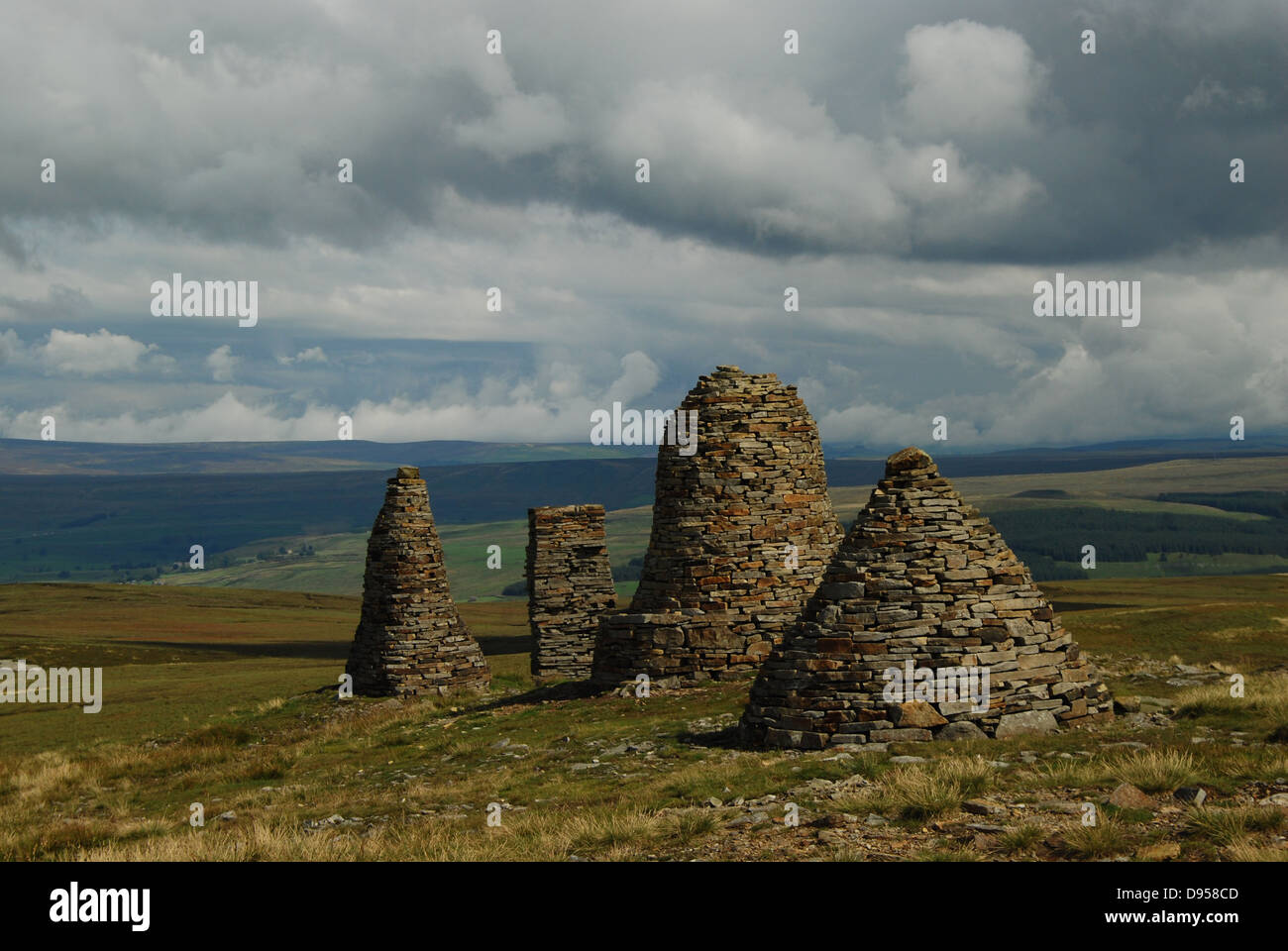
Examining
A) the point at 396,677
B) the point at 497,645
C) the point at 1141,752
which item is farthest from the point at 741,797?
the point at 497,645

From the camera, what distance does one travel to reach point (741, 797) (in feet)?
45.2

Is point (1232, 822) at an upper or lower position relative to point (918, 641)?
lower

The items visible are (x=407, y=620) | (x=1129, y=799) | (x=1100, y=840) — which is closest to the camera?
(x=1100, y=840)

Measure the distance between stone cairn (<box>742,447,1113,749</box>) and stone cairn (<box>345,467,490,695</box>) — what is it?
1818cm

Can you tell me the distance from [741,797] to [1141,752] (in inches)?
219

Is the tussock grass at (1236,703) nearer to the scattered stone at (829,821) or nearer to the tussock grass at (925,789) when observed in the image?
the tussock grass at (925,789)

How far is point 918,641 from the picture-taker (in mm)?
16859

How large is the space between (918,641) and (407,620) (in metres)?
20.9

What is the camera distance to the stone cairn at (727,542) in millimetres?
25031

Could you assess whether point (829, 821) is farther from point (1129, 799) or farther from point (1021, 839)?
point (1129, 799)

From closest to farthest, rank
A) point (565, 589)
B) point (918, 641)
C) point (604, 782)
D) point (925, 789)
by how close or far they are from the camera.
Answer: point (925, 789)
point (604, 782)
point (918, 641)
point (565, 589)

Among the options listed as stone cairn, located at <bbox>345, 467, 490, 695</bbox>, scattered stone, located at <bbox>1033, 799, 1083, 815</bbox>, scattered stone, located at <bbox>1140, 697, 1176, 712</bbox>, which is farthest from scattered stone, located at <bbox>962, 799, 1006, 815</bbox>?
Result: stone cairn, located at <bbox>345, 467, 490, 695</bbox>

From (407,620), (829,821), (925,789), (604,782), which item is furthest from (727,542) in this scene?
(829,821)

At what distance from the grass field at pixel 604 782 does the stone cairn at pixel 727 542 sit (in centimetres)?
132
